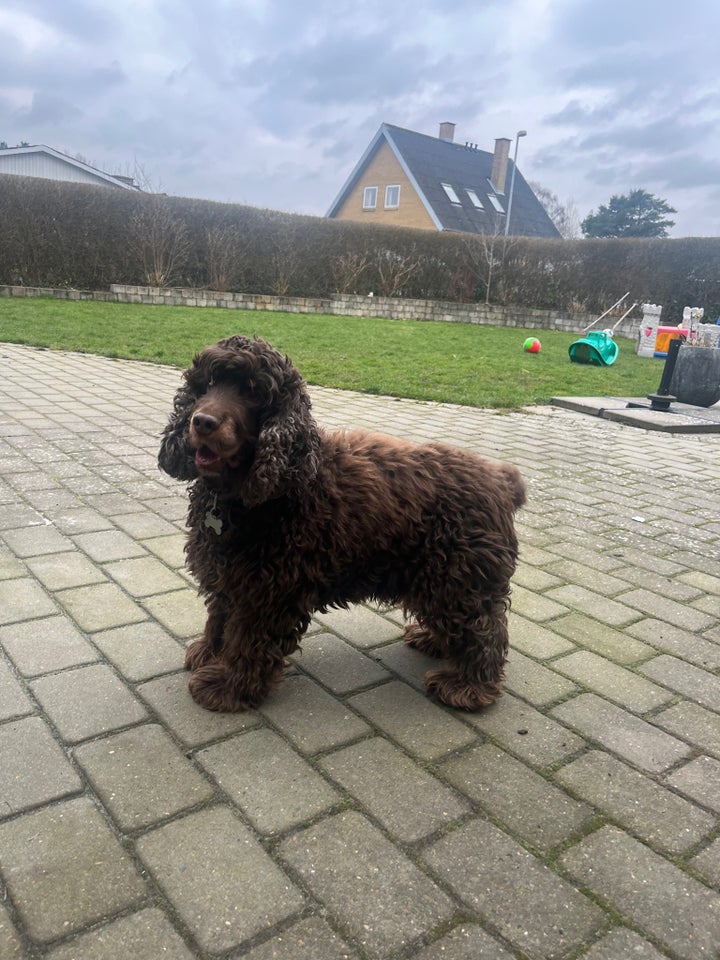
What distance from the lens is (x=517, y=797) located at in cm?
232

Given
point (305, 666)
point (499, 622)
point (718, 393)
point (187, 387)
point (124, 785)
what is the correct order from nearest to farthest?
point (124, 785) < point (187, 387) < point (499, 622) < point (305, 666) < point (718, 393)

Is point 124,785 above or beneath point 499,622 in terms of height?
beneath

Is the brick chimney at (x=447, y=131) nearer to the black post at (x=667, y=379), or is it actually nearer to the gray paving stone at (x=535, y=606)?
the black post at (x=667, y=379)

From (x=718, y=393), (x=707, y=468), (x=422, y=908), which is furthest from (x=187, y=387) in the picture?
(x=718, y=393)

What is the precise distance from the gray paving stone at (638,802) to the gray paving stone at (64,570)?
7.97ft

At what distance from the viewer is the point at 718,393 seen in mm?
10586

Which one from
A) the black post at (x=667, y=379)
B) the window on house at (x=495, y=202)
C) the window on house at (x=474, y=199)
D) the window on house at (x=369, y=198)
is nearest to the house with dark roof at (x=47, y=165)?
the window on house at (x=369, y=198)

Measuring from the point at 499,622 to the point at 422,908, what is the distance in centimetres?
121

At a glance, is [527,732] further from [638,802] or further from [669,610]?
[669,610]

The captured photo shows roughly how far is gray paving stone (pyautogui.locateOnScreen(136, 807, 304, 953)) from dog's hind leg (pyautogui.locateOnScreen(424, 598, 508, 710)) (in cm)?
103

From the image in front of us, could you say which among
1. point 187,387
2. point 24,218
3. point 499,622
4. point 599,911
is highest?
point 24,218

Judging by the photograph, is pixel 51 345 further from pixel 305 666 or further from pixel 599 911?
pixel 599 911

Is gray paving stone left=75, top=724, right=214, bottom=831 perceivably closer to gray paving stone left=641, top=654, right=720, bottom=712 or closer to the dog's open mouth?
the dog's open mouth

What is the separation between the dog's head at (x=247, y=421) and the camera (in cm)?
233
